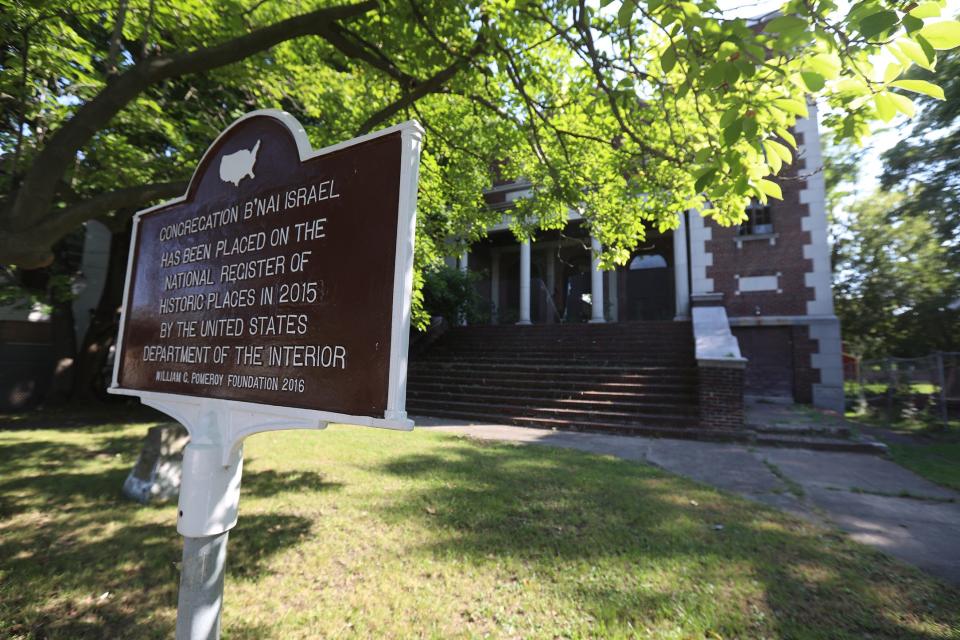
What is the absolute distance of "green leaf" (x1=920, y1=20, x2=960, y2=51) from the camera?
186cm

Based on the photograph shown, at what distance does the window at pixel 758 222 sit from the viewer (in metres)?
13.6

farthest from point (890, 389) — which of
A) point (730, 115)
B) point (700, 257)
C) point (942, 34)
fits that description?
point (942, 34)

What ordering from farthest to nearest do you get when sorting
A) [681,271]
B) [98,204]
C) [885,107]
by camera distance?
[681,271] < [98,204] < [885,107]

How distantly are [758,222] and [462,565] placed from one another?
1408 cm

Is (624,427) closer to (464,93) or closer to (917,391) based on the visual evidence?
(464,93)

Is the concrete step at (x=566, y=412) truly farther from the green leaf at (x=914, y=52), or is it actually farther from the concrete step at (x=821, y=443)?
the green leaf at (x=914, y=52)

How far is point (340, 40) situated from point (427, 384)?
875 centimetres

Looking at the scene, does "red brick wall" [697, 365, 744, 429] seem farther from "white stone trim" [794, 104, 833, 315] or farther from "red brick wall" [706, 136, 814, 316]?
"white stone trim" [794, 104, 833, 315]

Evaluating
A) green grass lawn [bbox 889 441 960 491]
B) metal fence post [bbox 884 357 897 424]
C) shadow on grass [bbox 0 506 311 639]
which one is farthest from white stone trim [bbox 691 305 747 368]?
shadow on grass [bbox 0 506 311 639]

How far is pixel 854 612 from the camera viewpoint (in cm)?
271

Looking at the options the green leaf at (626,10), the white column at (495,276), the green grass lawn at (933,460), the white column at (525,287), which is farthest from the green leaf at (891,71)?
the white column at (495,276)

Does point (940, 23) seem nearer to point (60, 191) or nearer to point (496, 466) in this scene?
point (496, 466)

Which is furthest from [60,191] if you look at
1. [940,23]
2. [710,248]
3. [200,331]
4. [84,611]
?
[710,248]

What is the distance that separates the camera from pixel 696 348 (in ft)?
31.2
